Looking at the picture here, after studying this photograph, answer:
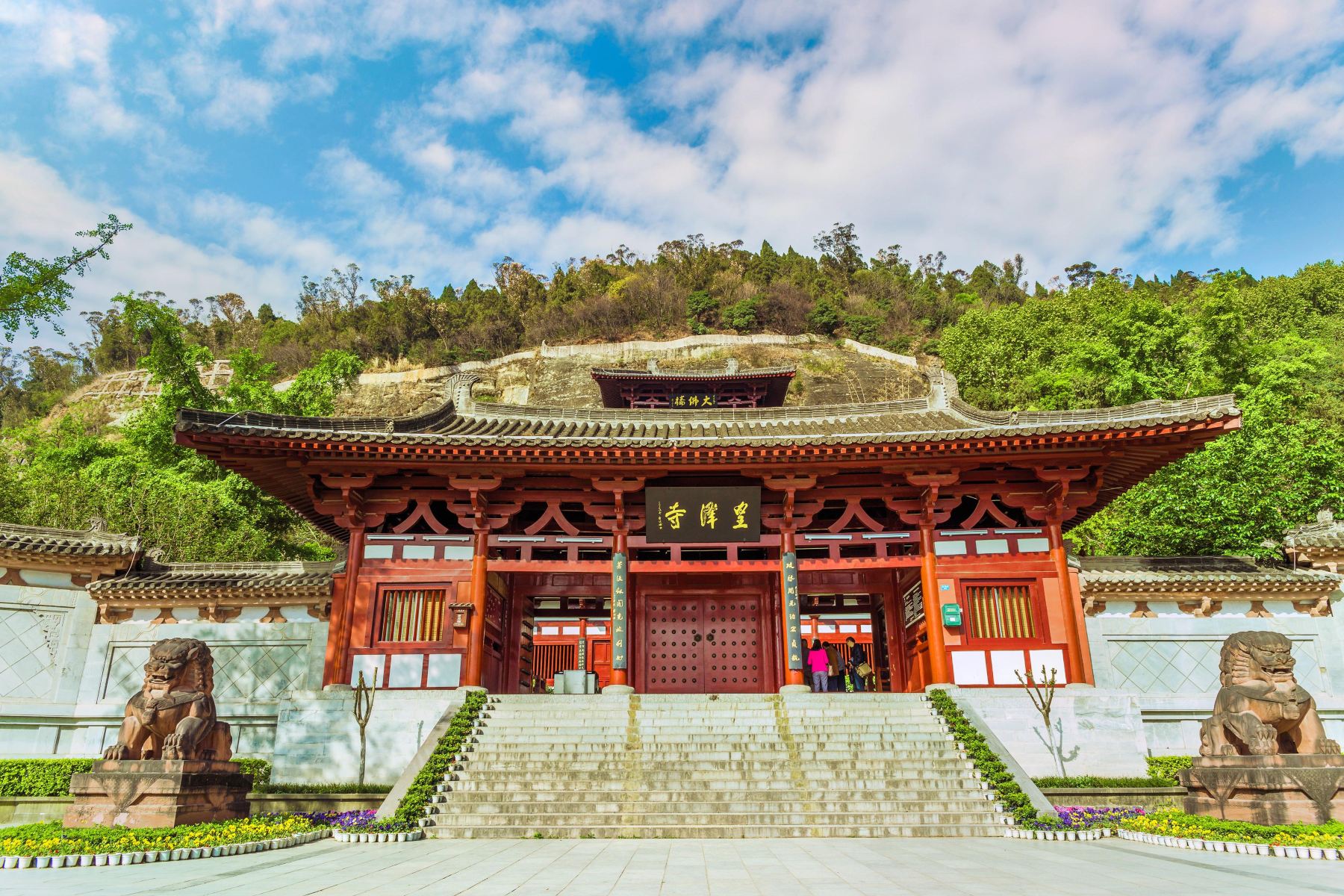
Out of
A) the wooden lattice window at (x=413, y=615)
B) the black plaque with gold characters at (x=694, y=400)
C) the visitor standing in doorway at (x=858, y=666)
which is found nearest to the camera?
the wooden lattice window at (x=413, y=615)

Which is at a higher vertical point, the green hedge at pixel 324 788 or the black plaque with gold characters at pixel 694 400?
the black plaque with gold characters at pixel 694 400

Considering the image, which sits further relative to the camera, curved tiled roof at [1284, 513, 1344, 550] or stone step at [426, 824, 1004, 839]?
curved tiled roof at [1284, 513, 1344, 550]

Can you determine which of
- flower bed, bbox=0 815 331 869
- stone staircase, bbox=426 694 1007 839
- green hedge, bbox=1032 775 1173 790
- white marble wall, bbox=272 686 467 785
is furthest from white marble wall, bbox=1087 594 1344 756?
flower bed, bbox=0 815 331 869

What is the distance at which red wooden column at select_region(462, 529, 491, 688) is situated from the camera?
1471 cm

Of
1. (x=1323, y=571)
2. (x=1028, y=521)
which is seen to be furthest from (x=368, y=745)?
(x=1323, y=571)

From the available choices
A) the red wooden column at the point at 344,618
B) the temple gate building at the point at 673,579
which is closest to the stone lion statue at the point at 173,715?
the temple gate building at the point at 673,579

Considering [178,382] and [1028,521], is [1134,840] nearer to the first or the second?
[1028,521]

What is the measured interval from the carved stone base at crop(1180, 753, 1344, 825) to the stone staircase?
2463 mm

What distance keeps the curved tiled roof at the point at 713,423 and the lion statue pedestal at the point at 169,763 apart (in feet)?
15.1

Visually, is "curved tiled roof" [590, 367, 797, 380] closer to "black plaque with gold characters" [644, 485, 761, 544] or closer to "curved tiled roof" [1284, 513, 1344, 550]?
"black plaque with gold characters" [644, 485, 761, 544]

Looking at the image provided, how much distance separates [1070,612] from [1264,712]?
16.1 feet

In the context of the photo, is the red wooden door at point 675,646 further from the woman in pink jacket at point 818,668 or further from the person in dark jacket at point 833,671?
the person in dark jacket at point 833,671

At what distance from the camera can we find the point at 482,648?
15148mm

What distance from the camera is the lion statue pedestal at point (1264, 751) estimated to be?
9.09m
